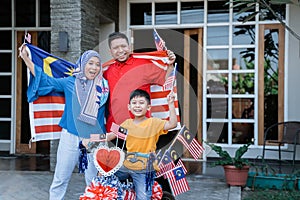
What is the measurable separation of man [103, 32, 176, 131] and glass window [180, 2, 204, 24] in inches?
155

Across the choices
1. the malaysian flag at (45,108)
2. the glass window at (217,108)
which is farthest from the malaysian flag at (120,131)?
the glass window at (217,108)

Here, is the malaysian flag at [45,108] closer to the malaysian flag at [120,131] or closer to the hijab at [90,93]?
the hijab at [90,93]

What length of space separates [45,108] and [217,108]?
150 inches

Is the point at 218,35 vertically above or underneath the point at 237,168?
above

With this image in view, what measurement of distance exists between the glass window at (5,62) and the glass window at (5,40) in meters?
0.14

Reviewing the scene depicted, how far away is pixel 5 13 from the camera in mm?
7859

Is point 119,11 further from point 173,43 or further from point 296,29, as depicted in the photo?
point 296,29

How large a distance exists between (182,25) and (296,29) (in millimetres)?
1979

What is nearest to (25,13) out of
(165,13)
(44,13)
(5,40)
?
(44,13)

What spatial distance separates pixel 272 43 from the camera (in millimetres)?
7078

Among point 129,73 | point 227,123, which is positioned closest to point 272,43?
point 227,123

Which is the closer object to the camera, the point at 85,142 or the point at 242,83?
the point at 85,142

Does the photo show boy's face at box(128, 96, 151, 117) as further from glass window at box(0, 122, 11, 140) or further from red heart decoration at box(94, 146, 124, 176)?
glass window at box(0, 122, 11, 140)

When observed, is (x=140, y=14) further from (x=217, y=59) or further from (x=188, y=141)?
(x=188, y=141)
